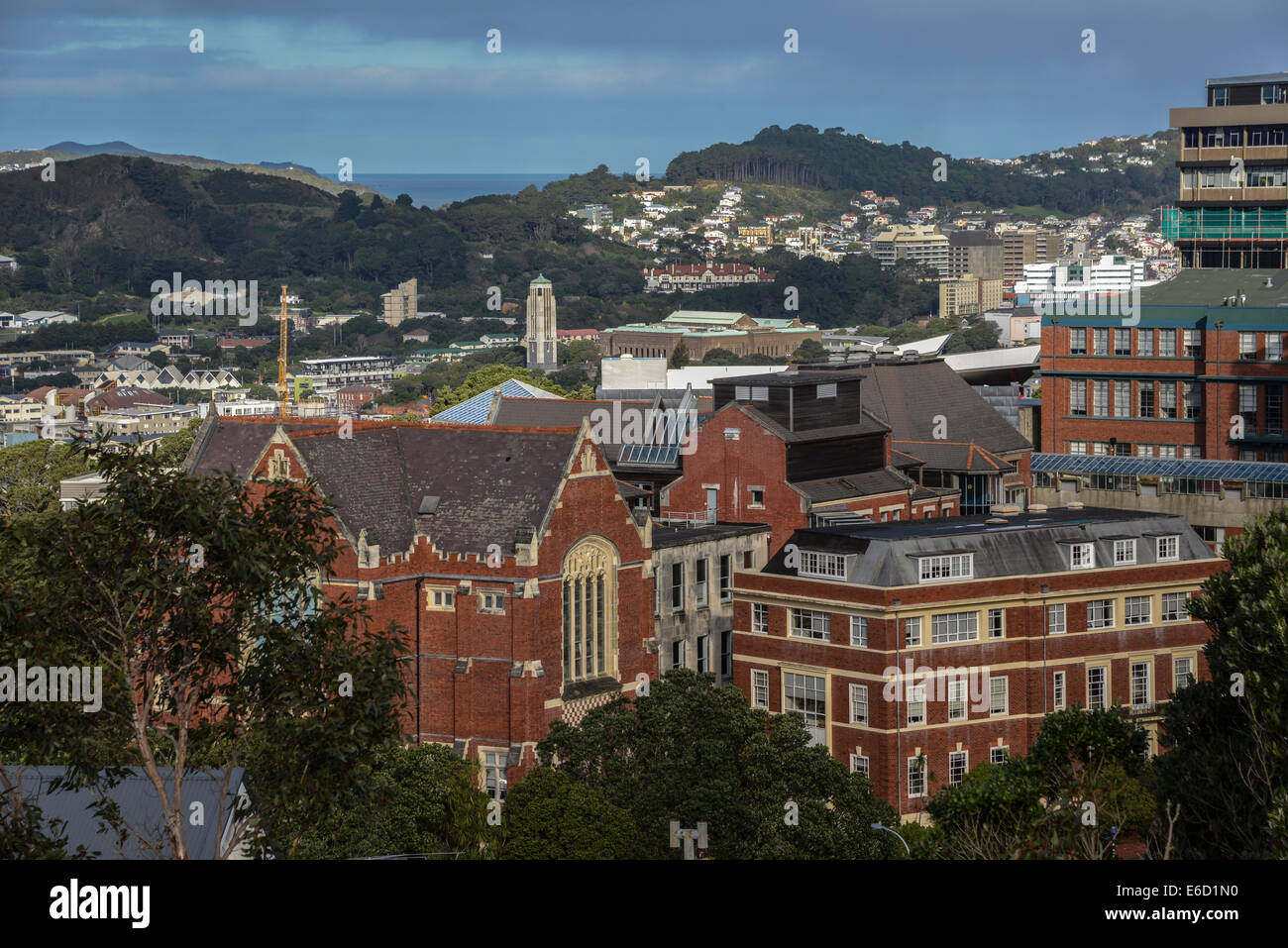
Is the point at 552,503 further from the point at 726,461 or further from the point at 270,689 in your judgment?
the point at 270,689

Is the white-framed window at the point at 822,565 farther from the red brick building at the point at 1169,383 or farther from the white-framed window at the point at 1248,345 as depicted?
the white-framed window at the point at 1248,345

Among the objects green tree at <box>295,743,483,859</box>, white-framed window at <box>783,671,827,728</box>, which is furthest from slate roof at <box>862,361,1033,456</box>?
green tree at <box>295,743,483,859</box>

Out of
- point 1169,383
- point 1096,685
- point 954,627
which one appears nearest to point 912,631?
point 954,627

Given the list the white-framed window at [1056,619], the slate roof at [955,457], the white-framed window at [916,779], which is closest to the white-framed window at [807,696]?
the white-framed window at [916,779]

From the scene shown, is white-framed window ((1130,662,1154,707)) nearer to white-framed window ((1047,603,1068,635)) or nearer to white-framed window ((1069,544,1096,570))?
white-framed window ((1047,603,1068,635))

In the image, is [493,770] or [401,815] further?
[493,770]

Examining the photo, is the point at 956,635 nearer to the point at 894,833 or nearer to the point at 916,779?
the point at 916,779
